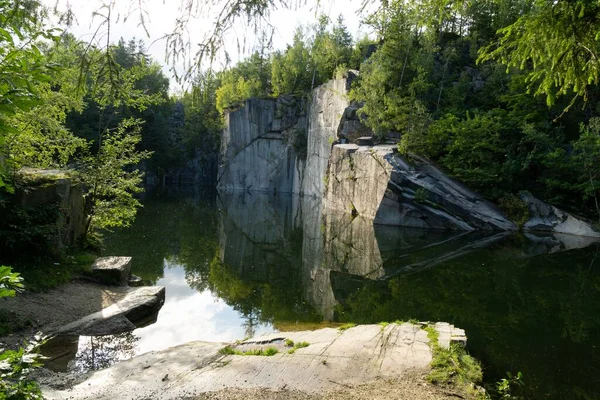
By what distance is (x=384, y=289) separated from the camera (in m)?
13.1

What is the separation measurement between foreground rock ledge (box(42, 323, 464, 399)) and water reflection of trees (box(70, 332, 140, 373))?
0.65 m

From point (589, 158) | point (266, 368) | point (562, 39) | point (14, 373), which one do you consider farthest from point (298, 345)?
point (589, 158)

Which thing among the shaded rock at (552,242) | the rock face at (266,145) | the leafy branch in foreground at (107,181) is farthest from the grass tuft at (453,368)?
the rock face at (266,145)

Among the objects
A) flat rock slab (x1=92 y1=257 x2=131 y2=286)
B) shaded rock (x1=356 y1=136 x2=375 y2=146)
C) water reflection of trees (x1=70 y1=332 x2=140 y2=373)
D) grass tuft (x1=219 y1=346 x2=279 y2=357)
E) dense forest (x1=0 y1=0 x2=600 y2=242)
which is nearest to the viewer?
dense forest (x1=0 y1=0 x2=600 y2=242)

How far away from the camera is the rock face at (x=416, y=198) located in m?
26.0

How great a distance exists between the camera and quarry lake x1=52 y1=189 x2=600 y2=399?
26.8 ft

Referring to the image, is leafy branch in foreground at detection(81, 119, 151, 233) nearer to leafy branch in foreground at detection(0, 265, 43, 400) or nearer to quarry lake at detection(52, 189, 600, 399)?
quarry lake at detection(52, 189, 600, 399)

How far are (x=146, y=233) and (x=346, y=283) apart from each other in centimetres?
1173

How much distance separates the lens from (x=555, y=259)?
1742cm

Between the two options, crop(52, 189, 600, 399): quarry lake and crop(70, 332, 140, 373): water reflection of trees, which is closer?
crop(70, 332, 140, 373): water reflection of trees

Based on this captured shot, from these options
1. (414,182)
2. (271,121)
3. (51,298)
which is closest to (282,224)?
(414,182)

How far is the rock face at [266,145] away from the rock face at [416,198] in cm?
2613

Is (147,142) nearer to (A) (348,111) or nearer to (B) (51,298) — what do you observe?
(A) (348,111)

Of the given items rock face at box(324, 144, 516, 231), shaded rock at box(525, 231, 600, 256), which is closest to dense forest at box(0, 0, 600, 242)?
rock face at box(324, 144, 516, 231)
